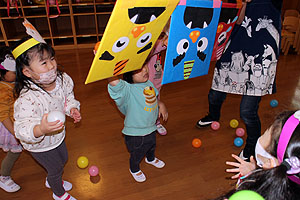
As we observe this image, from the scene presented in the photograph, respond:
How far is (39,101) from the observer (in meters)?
1.25

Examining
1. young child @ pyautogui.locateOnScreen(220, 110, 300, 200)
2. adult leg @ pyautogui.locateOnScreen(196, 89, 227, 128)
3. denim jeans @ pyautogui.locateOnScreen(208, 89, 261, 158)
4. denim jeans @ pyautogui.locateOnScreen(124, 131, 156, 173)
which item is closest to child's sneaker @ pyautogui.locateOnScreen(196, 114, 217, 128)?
adult leg @ pyautogui.locateOnScreen(196, 89, 227, 128)

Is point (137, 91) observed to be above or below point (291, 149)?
below

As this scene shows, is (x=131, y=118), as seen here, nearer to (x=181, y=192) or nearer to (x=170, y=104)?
(x=181, y=192)

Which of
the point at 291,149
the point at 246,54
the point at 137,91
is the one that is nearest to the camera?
the point at 291,149

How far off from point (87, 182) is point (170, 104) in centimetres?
128

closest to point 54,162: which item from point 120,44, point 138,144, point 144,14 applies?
point 138,144

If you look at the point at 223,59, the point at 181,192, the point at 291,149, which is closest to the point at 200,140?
the point at 181,192

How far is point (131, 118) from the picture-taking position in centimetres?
153

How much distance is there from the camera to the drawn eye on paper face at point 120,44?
2.75 ft

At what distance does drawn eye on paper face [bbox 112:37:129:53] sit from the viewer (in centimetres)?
84

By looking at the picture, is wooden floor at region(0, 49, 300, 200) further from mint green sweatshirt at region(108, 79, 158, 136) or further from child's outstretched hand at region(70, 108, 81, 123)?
child's outstretched hand at region(70, 108, 81, 123)

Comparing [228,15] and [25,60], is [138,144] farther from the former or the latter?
[228,15]

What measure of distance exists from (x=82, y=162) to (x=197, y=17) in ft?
4.53

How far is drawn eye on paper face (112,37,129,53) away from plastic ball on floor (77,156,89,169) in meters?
1.24
